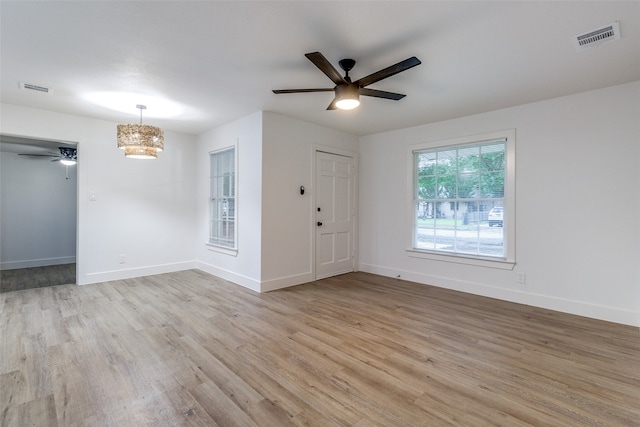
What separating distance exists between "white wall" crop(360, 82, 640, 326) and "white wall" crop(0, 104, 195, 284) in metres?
4.82

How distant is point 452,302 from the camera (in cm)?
384

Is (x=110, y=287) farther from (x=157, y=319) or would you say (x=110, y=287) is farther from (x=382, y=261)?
(x=382, y=261)

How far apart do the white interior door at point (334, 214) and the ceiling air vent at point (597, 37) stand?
3.34 metres

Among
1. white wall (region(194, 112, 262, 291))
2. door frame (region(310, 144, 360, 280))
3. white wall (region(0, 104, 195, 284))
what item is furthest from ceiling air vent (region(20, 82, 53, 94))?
door frame (region(310, 144, 360, 280))

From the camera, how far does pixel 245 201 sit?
14.8 feet

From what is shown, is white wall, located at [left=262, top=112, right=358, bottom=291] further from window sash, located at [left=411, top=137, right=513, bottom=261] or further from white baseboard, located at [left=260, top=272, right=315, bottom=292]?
window sash, located at [left=411, top=137, right=513, bottom=261]

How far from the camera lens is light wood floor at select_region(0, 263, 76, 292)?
4.56 metres

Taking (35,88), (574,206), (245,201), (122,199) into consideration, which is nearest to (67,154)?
(122,199)

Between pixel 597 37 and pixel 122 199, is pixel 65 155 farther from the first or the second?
pixel 597 37

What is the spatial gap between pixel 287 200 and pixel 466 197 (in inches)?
106

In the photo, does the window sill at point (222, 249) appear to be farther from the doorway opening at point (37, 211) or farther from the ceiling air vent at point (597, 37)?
the ceiling air vent at point (597, 37)

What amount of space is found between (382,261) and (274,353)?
322 centimetres

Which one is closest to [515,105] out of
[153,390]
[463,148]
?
[463,148]

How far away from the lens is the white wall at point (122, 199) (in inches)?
174
